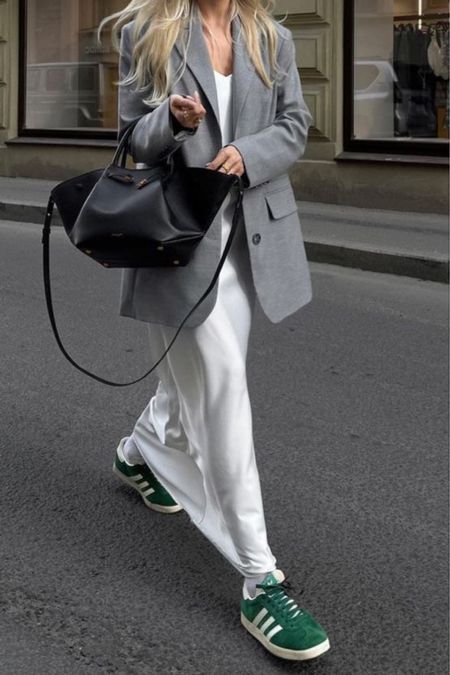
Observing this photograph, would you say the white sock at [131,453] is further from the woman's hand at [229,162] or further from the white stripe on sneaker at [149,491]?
the woman's hand at [229,162]

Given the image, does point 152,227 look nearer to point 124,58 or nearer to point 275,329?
point 124,58

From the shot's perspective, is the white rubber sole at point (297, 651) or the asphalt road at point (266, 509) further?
the asphalt road at point (266, 509)

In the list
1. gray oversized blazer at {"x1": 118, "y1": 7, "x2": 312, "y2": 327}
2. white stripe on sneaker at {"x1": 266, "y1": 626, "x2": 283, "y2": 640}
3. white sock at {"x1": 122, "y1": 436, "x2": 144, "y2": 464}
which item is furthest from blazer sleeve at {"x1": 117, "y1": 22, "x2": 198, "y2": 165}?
white stripe on sneaker at {"x1": 266, "y1": 626, "x2": 283, "y2": 640}

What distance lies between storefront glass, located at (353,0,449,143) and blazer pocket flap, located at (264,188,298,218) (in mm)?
9494

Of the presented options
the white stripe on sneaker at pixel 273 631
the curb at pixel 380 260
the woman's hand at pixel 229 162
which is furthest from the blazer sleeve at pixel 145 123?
the curb at pixel 380 260

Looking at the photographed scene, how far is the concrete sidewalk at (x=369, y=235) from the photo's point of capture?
9.24 m

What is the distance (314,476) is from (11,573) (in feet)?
4.49

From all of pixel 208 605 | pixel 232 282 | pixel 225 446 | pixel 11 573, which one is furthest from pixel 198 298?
pixel 11 573

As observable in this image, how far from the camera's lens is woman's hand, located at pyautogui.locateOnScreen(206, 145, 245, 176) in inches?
117

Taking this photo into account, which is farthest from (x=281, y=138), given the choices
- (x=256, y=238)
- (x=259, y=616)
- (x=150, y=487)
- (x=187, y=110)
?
(x=150, y=487)

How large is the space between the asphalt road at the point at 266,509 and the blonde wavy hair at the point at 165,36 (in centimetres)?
141

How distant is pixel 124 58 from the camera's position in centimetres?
315

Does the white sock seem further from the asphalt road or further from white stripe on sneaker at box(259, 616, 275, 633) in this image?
white stripe on sneaker at box(259, 616, 275, 633)

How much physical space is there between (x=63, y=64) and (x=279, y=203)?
13.5 m
